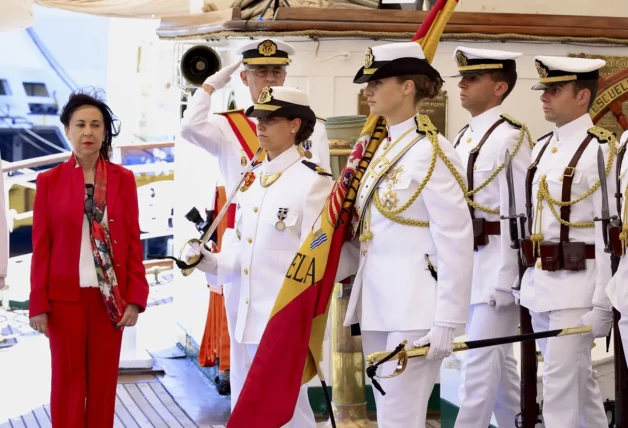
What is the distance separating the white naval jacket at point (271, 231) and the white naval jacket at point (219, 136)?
651 mm

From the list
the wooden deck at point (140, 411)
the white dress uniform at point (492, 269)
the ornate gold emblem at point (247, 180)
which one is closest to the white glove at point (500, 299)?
the white dress uniform at point (492, 269)

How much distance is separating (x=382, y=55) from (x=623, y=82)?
3.03 meters

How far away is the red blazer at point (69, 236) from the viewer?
467cm

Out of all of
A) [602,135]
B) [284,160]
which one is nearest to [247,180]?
[284,160]

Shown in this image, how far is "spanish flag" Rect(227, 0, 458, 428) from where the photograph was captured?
13.5 ft

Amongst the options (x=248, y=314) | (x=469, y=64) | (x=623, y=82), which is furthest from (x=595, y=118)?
(x=248, y=314)

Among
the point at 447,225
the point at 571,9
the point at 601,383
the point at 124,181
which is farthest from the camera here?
the point at 571,9

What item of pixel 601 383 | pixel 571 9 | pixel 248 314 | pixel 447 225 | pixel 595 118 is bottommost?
pixel 601 383

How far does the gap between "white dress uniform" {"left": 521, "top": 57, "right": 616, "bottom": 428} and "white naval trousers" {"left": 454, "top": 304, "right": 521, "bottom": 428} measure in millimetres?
220

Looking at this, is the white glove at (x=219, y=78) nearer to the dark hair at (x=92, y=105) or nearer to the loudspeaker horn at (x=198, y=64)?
the dark hair at (x=92, y=105)

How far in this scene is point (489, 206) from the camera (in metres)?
5.07

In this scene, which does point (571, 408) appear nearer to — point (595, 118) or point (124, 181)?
point (124, 181)

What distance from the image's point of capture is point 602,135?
468 centimetres

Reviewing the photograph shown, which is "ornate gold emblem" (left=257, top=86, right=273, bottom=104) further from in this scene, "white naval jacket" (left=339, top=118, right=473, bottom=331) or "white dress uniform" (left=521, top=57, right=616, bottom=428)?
"white dress uniform" (left=521, top=57, right=616, bottom=428)
